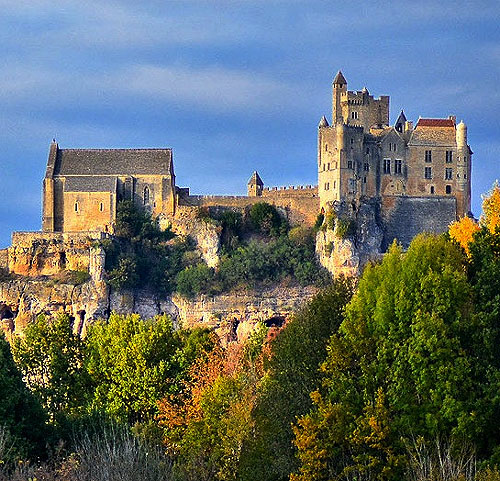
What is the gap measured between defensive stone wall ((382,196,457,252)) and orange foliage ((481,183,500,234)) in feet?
148

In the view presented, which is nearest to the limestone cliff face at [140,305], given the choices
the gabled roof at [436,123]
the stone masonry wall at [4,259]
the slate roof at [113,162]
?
the stone masonry wall at [4,259]

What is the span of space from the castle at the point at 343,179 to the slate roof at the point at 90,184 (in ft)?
0.22

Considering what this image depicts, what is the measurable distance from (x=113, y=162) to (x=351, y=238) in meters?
18.3

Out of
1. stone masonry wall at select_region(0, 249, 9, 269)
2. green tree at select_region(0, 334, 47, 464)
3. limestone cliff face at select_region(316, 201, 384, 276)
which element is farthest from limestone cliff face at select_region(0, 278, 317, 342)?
green tree at select_region(0, 334, 47, 464)

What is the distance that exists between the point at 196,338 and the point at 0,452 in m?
26.1

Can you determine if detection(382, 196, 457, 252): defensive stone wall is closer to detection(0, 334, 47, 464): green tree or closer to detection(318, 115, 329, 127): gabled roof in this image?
detection(318, 115, 329, 127): gabled roof

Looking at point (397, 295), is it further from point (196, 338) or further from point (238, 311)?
point (238, 311)

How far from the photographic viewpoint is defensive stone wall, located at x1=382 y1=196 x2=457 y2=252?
4599 inches

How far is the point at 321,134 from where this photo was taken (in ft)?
393

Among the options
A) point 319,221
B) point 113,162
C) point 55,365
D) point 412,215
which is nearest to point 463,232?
point 55,365

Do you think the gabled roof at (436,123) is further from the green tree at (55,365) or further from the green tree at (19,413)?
the green tree at (19,413)

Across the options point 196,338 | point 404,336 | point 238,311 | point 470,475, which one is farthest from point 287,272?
point 470,475

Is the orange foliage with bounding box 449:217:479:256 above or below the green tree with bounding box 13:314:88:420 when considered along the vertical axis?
above

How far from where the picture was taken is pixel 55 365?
77.4 metres
